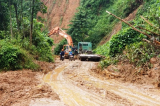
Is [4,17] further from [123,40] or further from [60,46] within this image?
[60,46]

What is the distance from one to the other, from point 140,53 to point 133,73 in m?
1.39

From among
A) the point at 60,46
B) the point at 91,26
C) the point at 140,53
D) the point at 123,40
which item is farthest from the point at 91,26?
the point at 140,53

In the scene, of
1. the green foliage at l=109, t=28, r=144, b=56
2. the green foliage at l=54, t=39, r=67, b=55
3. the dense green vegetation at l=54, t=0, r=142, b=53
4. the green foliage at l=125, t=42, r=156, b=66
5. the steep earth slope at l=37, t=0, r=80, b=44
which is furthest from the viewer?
the steep earth slope at l=37, t=0, r=80, b=44

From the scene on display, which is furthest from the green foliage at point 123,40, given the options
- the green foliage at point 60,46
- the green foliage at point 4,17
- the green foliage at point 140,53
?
the green foliage at point 60,46

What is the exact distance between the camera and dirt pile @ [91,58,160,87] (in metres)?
7.43

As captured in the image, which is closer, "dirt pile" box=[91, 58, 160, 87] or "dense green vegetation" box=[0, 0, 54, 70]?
"dirt pile" box=[91, 58, 160, 87]

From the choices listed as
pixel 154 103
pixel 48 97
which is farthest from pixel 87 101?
pixel 154 103

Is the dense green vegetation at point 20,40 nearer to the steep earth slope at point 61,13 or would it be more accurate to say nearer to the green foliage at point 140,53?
the green foliage at point 140,53

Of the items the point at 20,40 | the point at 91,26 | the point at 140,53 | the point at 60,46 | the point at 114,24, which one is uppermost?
the point at 91,26

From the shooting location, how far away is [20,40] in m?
13.0

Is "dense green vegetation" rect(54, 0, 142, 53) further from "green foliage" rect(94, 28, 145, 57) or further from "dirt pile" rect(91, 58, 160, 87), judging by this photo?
"dirt pile" rect(91, 58, 160, 87)

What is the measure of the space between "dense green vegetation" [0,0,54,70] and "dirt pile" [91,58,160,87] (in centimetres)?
522

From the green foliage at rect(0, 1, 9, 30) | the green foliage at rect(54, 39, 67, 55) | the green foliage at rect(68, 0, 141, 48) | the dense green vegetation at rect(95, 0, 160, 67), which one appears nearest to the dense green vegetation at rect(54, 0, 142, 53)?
the green foliage at rect(68, 0, 141, 48)

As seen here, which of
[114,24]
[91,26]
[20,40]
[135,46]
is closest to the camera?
[135,46]
